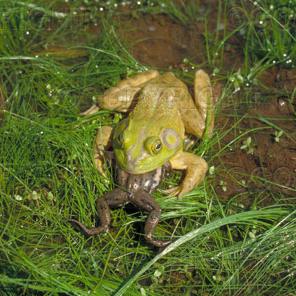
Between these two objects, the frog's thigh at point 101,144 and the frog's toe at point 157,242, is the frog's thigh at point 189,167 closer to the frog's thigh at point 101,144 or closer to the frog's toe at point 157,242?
the frog's toe at point 157,242

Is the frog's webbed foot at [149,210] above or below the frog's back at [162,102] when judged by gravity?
below

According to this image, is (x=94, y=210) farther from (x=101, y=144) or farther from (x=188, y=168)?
(x=188, y=168)

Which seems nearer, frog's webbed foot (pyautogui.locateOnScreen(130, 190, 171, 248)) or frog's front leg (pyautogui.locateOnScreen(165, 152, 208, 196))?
frog's webbed foot (pyautogui.locateOnScreen(130, 190, 171, 248))

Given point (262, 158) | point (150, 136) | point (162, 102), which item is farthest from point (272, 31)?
point (150, 136)

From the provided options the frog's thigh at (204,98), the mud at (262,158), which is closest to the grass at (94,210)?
the mud at (262,158)

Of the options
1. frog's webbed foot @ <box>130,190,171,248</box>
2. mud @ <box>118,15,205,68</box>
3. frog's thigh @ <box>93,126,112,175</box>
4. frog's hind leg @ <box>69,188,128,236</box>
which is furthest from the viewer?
mud @ <box>118,15,205,68</box>

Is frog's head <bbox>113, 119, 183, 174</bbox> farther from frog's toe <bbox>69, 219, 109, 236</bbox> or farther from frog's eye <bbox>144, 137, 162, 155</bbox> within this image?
frog's toe <bbox>69, 219, 109, 236</bbox>

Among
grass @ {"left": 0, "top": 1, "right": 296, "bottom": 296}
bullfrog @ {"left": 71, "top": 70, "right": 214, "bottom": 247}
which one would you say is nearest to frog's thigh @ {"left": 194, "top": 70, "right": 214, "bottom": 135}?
bullfrog @ {"left": 71, "top": 70, "right": 214, "bottom": 247}
